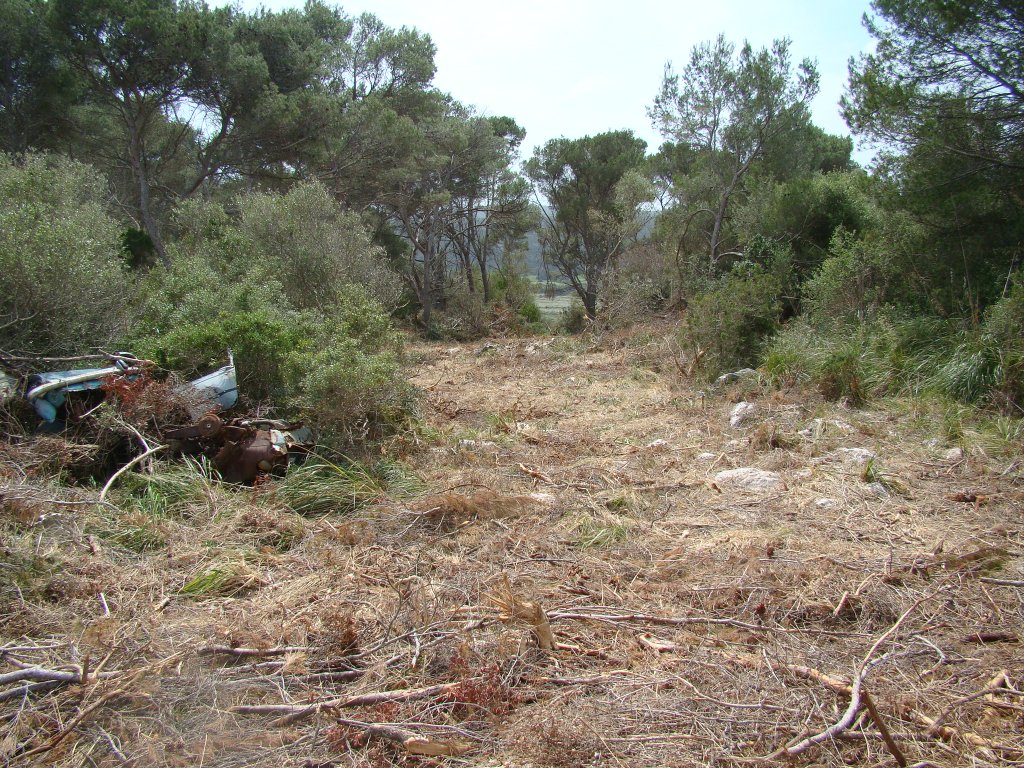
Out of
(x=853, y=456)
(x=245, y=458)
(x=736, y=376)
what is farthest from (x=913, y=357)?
(x=245, y=458)

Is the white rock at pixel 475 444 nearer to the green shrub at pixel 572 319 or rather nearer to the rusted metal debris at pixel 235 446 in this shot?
the rusted metal debris at pixel 235 446

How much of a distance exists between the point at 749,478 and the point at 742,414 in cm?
199

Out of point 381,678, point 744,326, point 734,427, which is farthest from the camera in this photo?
point 744,326

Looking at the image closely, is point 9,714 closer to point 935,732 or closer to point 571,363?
point 935,732

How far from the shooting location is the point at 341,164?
16.5 m

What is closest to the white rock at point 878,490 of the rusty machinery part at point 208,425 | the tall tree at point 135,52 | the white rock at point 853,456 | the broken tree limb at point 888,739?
the white rock at point 853,456

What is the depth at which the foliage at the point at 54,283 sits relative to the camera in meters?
5.55

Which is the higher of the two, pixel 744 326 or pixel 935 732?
pixel 744 326

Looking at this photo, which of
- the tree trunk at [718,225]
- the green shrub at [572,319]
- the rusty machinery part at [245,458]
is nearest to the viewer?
the rusty machinery part at [245,458]

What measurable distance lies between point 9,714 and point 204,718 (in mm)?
615

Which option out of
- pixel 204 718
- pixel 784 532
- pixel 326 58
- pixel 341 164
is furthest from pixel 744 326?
pixel 326 58

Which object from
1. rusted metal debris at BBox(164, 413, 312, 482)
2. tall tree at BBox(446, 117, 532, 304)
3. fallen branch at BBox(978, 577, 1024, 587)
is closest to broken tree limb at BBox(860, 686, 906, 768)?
fallen branch at BBox(978, 577, 1024, 587)

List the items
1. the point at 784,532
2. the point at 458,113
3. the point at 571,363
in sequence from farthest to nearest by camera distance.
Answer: the point at 458,113 → the point at 571,363 → the point at 784,532

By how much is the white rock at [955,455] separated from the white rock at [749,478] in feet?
4.32
